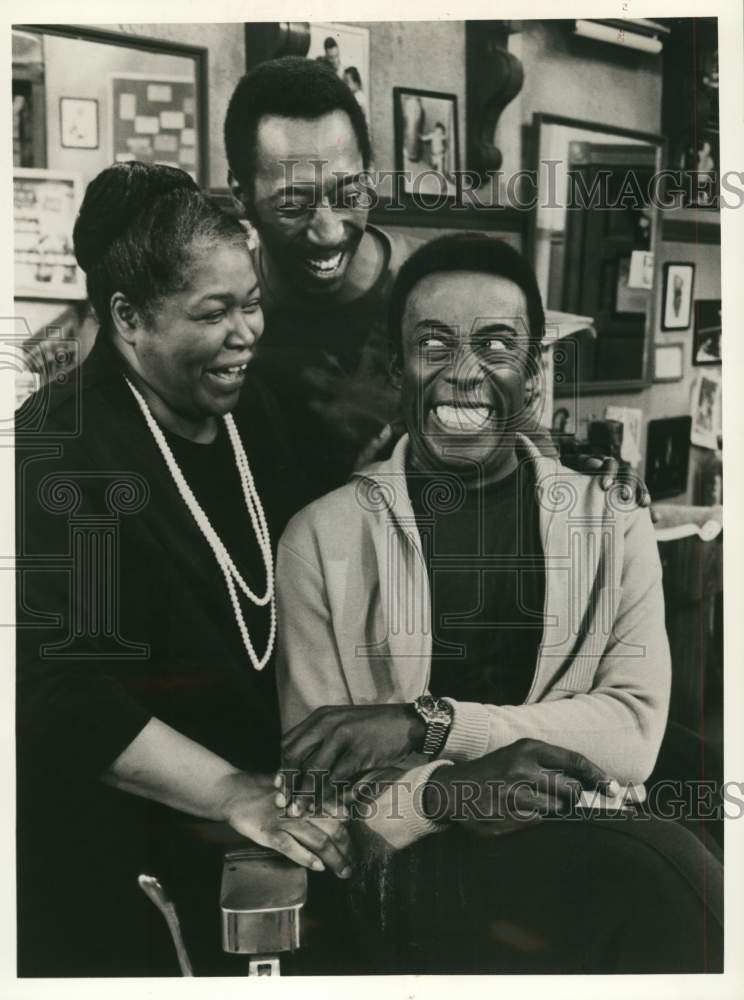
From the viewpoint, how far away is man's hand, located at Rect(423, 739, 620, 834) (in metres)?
1.69

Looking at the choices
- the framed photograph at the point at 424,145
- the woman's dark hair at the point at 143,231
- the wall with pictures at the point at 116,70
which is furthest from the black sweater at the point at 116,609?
the framed photograph at the point at 424,145

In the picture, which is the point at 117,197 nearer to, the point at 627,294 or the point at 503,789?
the point at 627,294

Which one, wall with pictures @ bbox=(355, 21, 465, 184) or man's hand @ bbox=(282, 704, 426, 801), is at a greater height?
wall with pictures @ bbox=(355, 21, 465, 184)

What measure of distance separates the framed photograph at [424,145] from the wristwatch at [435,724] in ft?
A: 3.02

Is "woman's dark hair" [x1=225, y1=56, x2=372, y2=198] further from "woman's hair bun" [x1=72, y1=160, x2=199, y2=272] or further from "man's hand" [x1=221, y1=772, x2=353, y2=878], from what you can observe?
"man's hand" [x1=221, y1=772, x2=353, y2=878]

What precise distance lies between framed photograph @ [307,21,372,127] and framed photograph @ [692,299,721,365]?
701mm

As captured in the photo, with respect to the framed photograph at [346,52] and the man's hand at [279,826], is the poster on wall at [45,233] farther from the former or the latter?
the man's hand at [279,826]

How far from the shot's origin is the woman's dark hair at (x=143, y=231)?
167cm

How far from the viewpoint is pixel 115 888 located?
1701 millimetres

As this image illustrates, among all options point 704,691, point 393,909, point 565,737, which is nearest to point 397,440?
point 565,737

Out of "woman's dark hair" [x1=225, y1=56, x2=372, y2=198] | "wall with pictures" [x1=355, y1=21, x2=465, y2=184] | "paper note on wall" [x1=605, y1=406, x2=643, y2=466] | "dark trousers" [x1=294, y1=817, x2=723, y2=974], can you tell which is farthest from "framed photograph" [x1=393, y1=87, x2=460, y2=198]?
"dark trousers" [x1=294, y1=817, x2=723, y2=974]

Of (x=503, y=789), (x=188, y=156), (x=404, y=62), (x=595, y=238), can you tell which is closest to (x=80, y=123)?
(x=188, y=156)

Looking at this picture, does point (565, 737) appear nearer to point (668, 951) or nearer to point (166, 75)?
point (668, 951)

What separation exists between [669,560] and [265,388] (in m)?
0.81
